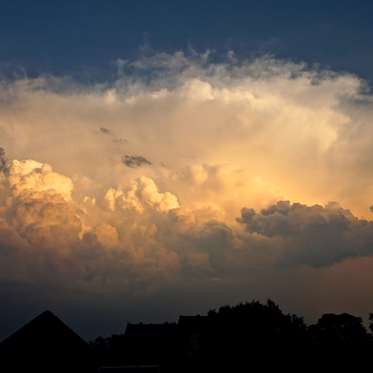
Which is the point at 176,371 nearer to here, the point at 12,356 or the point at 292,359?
the point at 292,359

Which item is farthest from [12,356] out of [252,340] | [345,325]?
[345,325]

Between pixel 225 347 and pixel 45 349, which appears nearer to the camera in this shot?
pixel 45 349

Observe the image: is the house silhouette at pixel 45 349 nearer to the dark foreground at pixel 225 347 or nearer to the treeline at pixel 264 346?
the dark foreground at pixel 225 347

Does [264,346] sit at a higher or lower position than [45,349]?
higher

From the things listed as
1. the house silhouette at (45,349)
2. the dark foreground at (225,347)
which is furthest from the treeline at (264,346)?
the house silhouette at (45,349)

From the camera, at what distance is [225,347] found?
4534cm

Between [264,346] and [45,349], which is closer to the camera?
[45,349]

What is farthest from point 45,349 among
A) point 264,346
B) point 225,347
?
point 264,346

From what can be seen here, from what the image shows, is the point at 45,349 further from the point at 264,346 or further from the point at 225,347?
the point at 264,346

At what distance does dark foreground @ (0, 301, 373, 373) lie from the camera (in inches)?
1596

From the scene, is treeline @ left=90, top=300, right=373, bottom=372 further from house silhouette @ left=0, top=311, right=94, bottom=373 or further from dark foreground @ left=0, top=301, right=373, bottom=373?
house silhouette @ left=0, top=311, right=94, bottom=373

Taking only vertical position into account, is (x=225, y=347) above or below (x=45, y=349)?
above

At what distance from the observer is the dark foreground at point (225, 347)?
40531 millimetres

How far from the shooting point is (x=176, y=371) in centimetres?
5419
